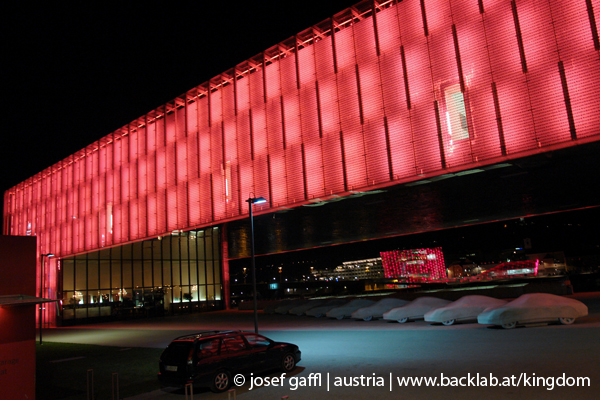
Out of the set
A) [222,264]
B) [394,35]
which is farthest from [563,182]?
[222,264]

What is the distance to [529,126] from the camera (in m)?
16.3

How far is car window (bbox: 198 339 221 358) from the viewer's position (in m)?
10.4

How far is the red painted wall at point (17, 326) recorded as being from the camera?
10.4m

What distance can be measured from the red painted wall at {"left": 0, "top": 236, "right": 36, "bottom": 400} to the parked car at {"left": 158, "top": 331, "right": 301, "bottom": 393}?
10.9ft

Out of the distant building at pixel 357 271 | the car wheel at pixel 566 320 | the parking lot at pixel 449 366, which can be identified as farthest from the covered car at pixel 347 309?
the distant building at pixel 357 271

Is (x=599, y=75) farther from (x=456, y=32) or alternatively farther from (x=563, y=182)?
(x=563, y=182)

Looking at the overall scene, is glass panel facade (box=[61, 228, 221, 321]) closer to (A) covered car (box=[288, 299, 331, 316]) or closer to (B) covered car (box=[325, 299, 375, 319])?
(A) covered car (box=[288, 299, 331, 316])

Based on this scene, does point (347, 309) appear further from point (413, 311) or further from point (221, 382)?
point (221, 382)

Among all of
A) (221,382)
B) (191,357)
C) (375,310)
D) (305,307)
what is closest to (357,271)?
(305,307)

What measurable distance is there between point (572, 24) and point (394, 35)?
7.26 meters

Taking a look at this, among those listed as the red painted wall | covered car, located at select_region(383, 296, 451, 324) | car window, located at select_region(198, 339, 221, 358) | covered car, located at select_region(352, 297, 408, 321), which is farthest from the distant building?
the red painted wall

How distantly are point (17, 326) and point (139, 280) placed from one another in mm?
33897

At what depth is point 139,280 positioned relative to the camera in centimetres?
4303

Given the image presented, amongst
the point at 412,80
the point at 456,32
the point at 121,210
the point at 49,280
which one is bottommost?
the point at 49,280
